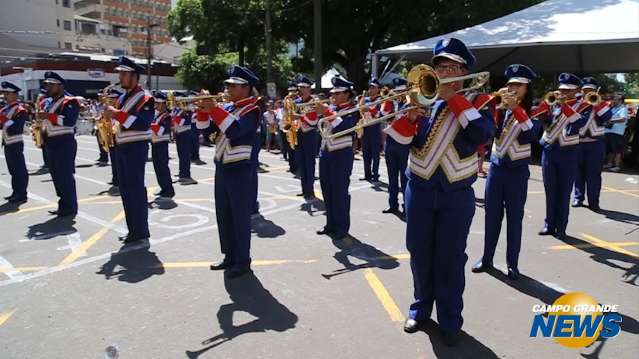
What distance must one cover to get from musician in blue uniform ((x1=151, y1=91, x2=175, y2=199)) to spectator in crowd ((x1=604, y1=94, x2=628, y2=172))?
38.6 ft

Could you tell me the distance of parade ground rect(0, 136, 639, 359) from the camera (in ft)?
13.0

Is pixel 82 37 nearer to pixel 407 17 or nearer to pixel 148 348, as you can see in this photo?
pixel 407 17

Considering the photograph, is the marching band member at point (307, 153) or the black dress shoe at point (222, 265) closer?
the black dress shoe at point (222, 265)

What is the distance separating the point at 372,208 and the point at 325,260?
303 centimetres

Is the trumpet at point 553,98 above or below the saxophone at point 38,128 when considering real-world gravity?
above

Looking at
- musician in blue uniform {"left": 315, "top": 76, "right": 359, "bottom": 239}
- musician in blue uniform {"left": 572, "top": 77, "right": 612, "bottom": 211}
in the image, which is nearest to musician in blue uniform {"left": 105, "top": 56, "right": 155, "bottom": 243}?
musician in blue uniform {"left": 315, "top": 76, "right": 359, "bottom": 239}

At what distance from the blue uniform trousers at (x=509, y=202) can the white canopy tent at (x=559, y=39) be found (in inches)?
450

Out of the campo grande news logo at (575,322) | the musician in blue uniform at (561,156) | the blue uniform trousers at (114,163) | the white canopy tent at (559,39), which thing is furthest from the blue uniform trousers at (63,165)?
the white canopy tent at (559,39)

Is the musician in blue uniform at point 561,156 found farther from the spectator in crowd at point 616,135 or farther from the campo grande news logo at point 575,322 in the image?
the spectator in crowd at point 616,135

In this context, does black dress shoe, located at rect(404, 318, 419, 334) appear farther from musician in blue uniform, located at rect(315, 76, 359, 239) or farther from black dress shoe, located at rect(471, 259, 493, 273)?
musician in blue uniform, located at rect(315, 76, 359, 239)

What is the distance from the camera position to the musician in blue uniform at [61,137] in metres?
8.10

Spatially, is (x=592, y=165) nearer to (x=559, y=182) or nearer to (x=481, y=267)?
(x=559, y=182)

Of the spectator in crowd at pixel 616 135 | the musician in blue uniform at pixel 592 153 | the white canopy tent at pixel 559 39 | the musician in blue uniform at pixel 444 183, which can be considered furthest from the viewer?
the white canopy tent at pixel 559 39

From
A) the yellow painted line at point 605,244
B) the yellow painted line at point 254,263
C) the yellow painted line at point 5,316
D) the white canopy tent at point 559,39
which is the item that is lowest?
the yellow painted line at point 605,244
